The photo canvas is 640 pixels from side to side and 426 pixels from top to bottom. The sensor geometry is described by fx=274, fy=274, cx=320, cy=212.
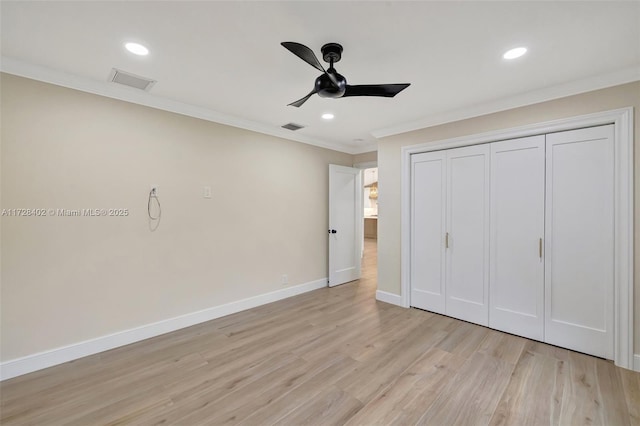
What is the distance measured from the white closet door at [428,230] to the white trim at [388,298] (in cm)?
20

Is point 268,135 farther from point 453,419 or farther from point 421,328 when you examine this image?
point 453,419

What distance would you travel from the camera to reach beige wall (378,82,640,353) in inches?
93.6

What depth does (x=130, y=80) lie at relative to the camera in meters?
2.59

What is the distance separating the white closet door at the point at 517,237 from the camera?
288cm

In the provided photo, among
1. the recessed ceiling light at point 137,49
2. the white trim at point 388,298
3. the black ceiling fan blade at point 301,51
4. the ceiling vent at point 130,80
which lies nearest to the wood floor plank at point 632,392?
the white trim at point 388,298

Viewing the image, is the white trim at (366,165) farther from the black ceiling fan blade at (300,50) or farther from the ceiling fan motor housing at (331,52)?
the black ceiling fan blade at (300,50)

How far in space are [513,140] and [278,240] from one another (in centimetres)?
326

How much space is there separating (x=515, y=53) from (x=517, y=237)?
1867 millimetres

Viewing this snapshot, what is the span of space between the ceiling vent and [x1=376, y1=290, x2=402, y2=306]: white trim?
387 centimetres

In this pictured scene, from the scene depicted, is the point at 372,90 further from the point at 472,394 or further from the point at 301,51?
the point at 472,394

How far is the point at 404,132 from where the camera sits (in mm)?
3904

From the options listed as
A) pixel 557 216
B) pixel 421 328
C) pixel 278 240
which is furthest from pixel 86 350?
pixel 557 216

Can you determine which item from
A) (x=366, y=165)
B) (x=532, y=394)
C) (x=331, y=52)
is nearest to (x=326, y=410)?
(x=532, y=394)

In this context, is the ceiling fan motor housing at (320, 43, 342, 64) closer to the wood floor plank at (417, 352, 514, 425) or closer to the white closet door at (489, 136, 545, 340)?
the white closet door at (489, 136, 545, 340)
